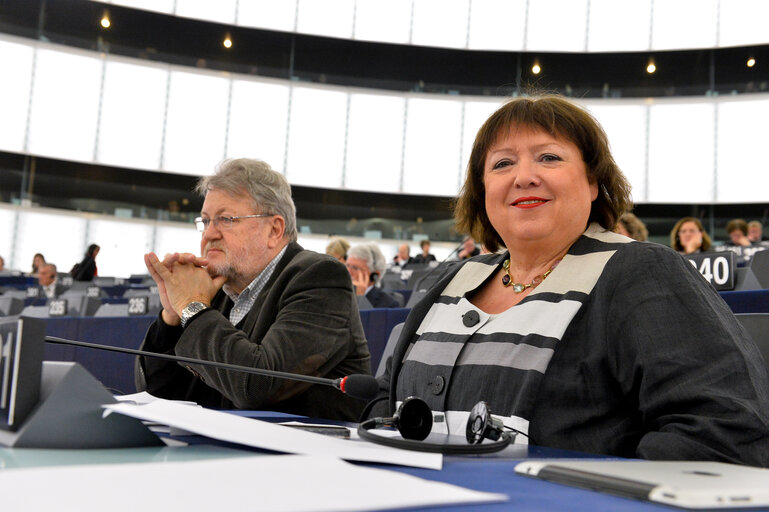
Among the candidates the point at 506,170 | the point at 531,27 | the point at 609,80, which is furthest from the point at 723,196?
the point at 506,170

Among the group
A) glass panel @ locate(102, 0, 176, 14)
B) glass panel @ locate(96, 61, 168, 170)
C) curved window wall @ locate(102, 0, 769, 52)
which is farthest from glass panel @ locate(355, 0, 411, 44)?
glass panel @ locate(96, 61, 168, 170)

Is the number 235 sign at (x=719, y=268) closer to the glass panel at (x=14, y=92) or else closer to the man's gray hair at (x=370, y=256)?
the man's gray hair at (x=370, y=256)

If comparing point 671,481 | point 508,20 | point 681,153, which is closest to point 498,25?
point 508,20

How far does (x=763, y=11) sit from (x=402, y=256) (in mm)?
8623

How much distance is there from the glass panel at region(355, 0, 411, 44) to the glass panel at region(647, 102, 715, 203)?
5520 mm

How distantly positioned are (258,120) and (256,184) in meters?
13.8

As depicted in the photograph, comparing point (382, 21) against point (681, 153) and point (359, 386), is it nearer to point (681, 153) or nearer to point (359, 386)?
point (681, 153)

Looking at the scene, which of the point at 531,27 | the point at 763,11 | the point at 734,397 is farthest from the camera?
the point at 531,27

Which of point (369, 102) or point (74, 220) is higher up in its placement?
point (369, 102)

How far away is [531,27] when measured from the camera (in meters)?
15.5

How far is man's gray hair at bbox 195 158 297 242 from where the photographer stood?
2383 millimetres

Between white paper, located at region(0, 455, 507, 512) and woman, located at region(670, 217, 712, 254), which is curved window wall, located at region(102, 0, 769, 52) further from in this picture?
white paper, located at region(0, 455, 507, 512)

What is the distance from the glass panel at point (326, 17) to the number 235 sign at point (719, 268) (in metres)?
12.9

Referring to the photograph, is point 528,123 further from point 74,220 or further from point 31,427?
point 74,220
